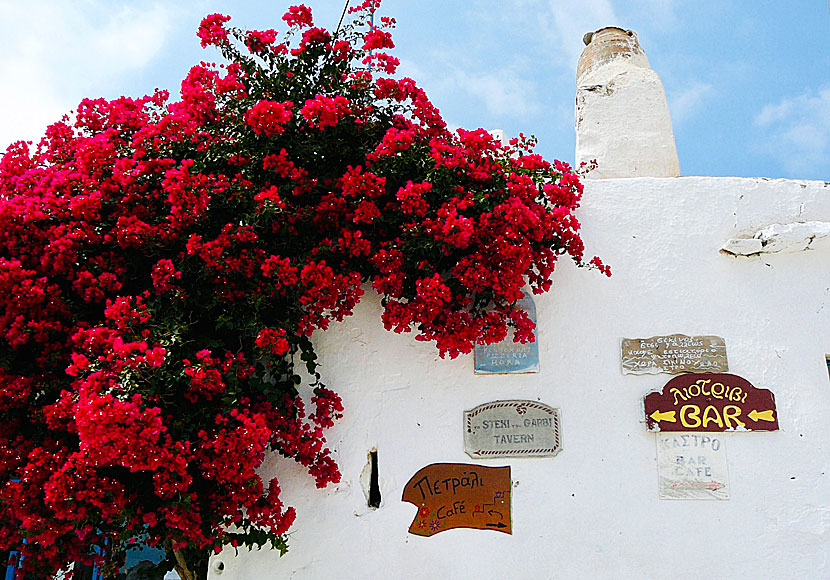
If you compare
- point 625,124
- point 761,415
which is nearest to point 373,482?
point 761,415

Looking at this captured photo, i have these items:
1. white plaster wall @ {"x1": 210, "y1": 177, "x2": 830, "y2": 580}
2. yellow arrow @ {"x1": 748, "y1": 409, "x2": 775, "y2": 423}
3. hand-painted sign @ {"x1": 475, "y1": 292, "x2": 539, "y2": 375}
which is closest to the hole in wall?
white plaster wall @ {"x1": 210, "y1": 177, "x2": 830, "y2": 580}

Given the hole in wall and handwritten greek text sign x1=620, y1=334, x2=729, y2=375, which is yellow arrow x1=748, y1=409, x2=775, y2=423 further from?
the hole in wall

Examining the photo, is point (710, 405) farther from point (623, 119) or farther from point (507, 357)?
point (623, 119)

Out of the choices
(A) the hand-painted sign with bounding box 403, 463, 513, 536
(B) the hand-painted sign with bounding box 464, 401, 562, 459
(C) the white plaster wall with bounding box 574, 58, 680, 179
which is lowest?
(A) the hand-painted sign with bounding box 403, 463, 513, 536

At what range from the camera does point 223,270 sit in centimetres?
384

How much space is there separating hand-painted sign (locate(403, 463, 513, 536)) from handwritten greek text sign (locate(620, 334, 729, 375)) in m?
0.90

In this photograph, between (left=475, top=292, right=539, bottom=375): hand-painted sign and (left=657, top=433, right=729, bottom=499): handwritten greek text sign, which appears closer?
(left=657, top=433, right=729, bottom=499): handwritten greek text sign

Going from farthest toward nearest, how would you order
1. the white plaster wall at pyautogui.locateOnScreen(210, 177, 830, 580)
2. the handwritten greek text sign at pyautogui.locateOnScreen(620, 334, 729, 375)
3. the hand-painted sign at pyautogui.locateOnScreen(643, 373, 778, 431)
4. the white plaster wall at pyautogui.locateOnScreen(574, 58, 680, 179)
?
the white plaster wall at pyautogui.locateOnScreen(574, 58, 680, 179), the handwritten greek text sign at pyautogui.locateOnScreen(620, 334, 729, 375), the hand-painted sign at pyautogui.locateOnScreen(643, 373, 778, 431), the white plaster wall at pyautogui.locateOnScreen(210, 177, 830, 580)

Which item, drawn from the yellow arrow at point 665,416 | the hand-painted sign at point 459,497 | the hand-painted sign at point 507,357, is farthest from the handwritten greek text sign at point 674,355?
the hand-painted sign at point 459,497

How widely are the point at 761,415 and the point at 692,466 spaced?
45 centimetres

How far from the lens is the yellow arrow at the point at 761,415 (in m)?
3.97

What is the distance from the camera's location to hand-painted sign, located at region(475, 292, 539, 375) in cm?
416

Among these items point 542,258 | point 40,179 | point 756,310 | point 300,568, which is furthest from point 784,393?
point 40,179

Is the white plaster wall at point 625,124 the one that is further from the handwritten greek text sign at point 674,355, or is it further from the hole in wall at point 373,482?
the hole in wall at point 373,482
